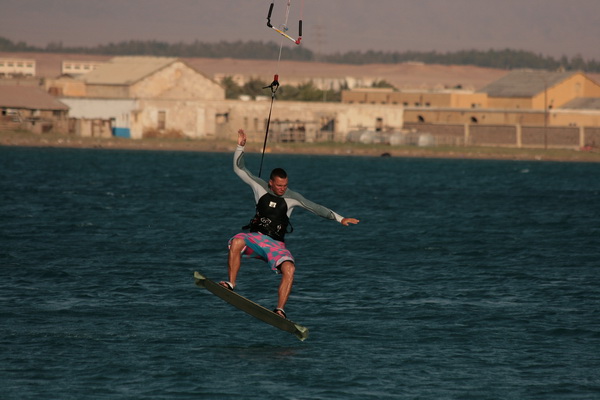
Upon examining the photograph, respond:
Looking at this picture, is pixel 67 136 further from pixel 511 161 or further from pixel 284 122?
pixel 511 161

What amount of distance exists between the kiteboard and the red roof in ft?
341

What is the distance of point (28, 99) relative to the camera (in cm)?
11912

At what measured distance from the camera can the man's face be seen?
17859mm

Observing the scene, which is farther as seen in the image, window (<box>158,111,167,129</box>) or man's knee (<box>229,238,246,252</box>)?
window (<box>158,111,167,129</box>)

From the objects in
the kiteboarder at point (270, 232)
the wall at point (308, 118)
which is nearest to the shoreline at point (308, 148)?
the wall at point (308, 118)

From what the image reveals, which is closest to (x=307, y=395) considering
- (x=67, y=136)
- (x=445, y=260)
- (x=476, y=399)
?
(x=476, y=399)

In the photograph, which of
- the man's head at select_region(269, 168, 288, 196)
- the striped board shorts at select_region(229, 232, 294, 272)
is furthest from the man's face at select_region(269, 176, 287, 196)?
the striped board shorts at select_region(229, 232, 294, 272)

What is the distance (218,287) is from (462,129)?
389ft

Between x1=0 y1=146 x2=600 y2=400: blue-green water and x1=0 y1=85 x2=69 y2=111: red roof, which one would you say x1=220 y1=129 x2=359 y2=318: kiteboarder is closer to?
x1=0 y1=146 x2=600 y2=400: blue-green water

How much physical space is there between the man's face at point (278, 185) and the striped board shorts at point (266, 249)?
792 millimetres

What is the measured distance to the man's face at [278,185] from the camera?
17.9 m

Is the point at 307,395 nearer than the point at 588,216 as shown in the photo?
Yes

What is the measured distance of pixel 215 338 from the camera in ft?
64.6

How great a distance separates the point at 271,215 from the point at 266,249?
622mm
